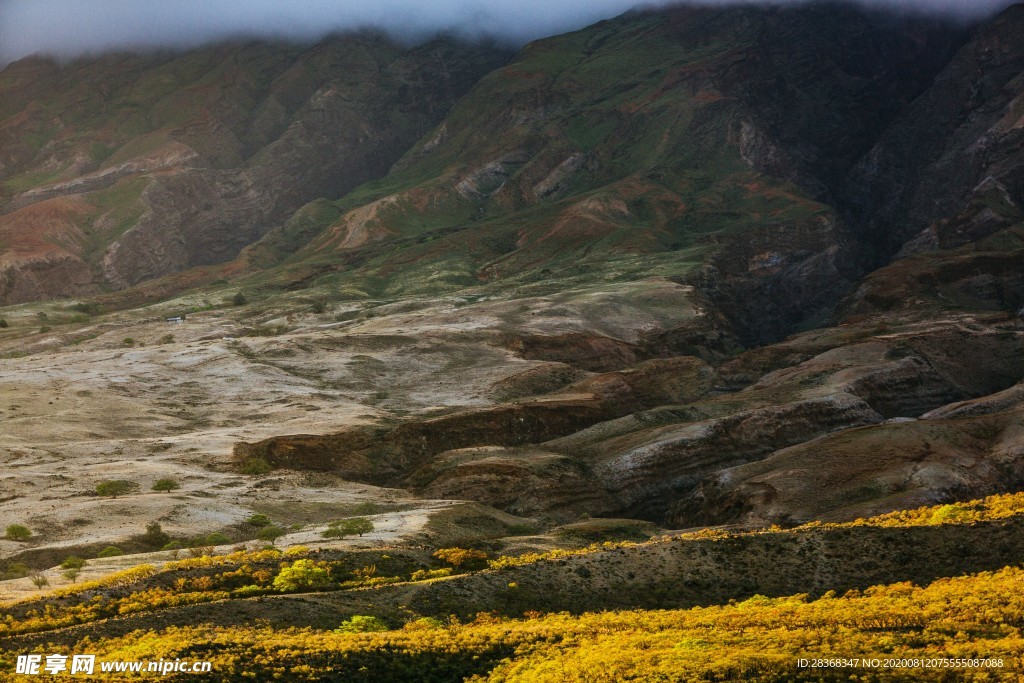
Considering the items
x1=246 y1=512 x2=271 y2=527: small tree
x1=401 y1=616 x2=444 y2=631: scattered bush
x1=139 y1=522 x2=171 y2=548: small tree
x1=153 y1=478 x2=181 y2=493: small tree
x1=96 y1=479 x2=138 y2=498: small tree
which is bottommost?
x1=246 y1=512 x2=271 y2=527: small tree

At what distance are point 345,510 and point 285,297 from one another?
388 ft

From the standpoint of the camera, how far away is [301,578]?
101 feet

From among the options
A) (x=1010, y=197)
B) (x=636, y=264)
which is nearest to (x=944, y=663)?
(x=636, y=264)

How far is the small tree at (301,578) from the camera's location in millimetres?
30328

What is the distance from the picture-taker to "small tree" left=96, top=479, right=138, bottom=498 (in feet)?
180

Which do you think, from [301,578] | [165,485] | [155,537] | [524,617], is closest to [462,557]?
[524,617]

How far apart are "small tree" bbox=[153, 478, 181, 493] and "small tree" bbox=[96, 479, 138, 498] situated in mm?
1275

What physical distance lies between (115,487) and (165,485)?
2.81m

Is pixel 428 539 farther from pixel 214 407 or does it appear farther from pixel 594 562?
pixel 214 407

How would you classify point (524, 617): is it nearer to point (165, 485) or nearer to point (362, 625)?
point (362, 625)

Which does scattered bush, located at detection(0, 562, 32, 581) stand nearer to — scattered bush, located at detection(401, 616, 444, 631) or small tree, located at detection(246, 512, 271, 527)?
small tree, located at detection(246, 512, 271, 527)

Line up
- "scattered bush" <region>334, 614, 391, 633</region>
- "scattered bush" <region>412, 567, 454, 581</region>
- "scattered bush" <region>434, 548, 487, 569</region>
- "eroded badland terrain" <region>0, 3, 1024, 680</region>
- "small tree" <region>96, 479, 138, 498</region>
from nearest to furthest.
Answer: "scattered bush" <region>334, 614, 391, 633</region>, "eroded badland terrain" <region>0, 3, 1024, 680</region>, "scattered bush" <region>412, 567, 454, 581</region>, "scattered bush" <region>434, 548, 487, 569</region>, "small tree" <region>96, 479, 138, 498</region>

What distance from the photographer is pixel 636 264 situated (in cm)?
16862

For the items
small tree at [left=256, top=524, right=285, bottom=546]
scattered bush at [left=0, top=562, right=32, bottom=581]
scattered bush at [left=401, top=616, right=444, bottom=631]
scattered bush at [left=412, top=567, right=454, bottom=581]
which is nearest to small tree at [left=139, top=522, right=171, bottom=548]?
small tree at [left=256, top=524, right=285, bottom=546]
